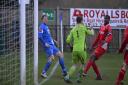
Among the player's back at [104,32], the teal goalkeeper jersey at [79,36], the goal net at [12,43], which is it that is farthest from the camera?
the player's back at [104,32]

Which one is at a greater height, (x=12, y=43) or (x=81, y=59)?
(x=12, y=43)

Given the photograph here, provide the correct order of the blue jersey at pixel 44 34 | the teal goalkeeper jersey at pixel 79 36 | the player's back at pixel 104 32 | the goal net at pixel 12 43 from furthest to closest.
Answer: the blue jersey at pixel 44 34 → the player's back at pixel 104 32 → the teal goalkeeper jersey at pixel 79 36 → the goal net at pixel 12 43

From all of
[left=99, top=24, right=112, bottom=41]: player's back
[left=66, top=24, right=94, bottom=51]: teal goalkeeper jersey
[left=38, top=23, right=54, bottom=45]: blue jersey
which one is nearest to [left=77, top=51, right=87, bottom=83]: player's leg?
[left=66, top=24, right=94, bottom=51]: teal goalkeeper jersey

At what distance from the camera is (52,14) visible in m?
Result: 31.1

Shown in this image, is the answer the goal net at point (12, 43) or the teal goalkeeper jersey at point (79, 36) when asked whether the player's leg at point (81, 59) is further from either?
the goal net at point (12, 43)

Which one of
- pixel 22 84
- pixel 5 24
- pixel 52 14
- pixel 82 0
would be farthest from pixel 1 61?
pixel 82 0

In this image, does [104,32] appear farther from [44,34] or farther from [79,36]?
[44,34]

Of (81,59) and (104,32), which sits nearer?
(81,59)

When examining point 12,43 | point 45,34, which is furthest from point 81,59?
point 12,43

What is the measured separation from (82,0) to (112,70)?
16.7 m

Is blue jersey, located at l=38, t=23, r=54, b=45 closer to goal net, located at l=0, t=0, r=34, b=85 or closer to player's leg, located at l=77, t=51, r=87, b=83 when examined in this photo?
goal net, located at l=0, t=0, r=34, b=85

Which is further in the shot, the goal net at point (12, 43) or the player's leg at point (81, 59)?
the player's leg at point (81, 59)

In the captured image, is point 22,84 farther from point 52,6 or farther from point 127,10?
point 52,6

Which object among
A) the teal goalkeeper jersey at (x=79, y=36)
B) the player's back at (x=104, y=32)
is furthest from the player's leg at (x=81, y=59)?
the player's back at (x=104, y=32)
